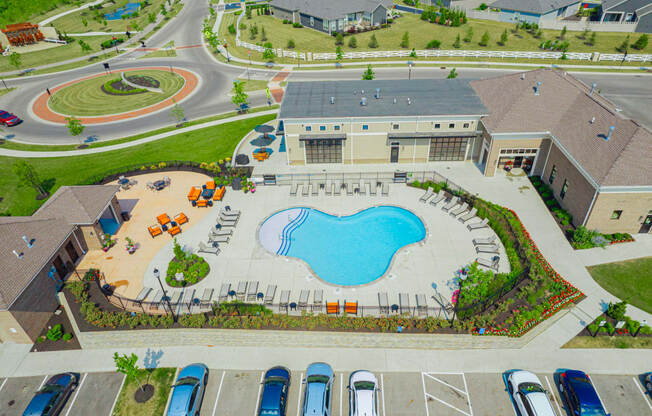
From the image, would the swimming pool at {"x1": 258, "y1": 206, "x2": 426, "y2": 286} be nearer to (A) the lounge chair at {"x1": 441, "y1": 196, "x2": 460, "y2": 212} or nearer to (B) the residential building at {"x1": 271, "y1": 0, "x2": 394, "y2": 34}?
(A) the lounge chair at {"x1": 441, "y1": 196, "x2": 460, "y2": 212}

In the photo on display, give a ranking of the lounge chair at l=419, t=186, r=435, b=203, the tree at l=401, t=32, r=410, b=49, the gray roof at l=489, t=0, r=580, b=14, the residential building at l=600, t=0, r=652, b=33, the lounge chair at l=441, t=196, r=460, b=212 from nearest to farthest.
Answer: the lounge chair at l=441, t=196, r=460, b=212 < the lounge chair at l=419, t=186, r=435, b=203 < the tree at l=401, t=32, r=410, b=49 < the residential building at l=600, t=0, r=652, b=33 < the gray roof at l=489, t=0, r=580, b=14

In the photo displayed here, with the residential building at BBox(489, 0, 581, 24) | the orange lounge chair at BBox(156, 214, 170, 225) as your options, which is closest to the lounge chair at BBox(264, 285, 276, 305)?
the orange lounge chair at BBox(156, 214, 170, 225)

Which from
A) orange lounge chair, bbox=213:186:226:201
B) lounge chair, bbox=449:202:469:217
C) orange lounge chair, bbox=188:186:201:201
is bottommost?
lounge chair, bbox=449:202:469:217

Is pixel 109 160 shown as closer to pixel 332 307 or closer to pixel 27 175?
pixel 27 175

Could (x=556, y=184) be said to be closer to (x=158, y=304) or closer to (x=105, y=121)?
(x=158, y=304)

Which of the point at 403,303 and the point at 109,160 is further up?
the point at 109,160

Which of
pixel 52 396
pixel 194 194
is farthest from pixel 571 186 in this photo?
pixel 52 396

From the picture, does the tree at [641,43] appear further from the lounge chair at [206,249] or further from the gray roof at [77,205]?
the gray roof at [77,205]
